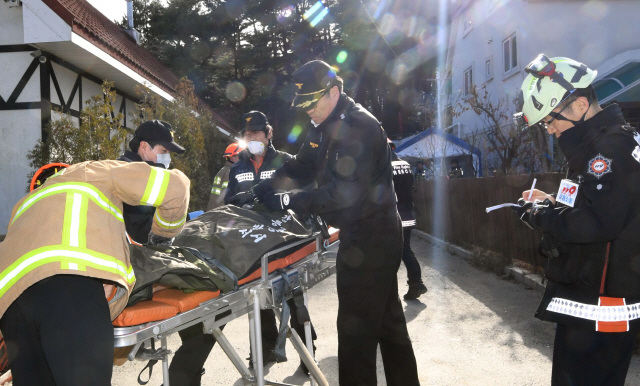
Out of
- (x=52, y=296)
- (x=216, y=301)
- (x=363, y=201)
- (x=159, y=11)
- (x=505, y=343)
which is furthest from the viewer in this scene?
(x=159, y=11)

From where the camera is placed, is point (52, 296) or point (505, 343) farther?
point (505, 343)

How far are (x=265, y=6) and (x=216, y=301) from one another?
98.7 feet

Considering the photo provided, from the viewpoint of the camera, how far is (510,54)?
1736 cm

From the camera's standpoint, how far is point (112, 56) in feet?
38.8

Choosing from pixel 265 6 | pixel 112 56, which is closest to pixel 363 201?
pixel 112 56

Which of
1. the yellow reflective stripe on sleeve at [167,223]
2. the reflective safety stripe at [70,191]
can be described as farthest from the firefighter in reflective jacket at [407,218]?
the reflective safety stripe at [70,191]

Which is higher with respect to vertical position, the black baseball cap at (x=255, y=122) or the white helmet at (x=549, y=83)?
the black baseball cap at (x=255, y=122)

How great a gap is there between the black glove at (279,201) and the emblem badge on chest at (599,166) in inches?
60.2

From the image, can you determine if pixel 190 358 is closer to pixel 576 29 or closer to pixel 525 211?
pixel 525 211

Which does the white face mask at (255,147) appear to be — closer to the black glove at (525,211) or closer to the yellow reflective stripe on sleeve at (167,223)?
the yellow reflective stripe on sleeve at (167,223)

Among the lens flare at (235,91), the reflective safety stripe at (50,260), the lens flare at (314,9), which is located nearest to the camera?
the reflective safety stripe at (50,260)

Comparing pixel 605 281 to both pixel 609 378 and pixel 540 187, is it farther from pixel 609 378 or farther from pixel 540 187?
pixel 540 187

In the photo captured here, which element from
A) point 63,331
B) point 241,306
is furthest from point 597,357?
point 63,331

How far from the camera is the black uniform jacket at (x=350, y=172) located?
291 centimetres
